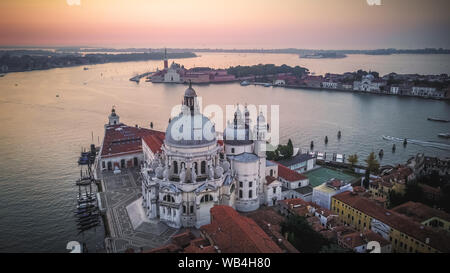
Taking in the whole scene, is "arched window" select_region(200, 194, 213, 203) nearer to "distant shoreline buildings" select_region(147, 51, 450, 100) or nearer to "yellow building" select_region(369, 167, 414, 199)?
"yellow building" select_region(369, 167, 414, 199)

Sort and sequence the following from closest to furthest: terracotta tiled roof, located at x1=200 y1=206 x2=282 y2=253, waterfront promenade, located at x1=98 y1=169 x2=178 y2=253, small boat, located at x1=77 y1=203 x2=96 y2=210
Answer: terracotta tiled roof, located at x1=200 y1=206 x2=282 y2=253 → waterfront promenade, located at x1=98 y1=169 x2=178 y2=253 → small boat, located at x1=77 y1=203 x2=96 y2=210

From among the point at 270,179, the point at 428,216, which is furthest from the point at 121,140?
the point at 428,216

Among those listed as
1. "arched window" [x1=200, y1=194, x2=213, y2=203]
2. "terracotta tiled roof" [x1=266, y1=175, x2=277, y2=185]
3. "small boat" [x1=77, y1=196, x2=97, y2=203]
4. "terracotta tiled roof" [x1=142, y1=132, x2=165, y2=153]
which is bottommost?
"small boat" [x1=77, y1=196, x2=97, y2=203]

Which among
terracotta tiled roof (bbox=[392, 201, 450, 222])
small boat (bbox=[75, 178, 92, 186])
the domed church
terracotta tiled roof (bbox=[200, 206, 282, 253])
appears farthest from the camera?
small boat (bbox=[75, 178, 92, 186])

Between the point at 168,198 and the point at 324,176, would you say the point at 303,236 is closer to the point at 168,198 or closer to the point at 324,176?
the point at 168,198

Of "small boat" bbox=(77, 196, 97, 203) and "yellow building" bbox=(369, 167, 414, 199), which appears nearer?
"yellow building" bbox=(369, 167, 414, 199)

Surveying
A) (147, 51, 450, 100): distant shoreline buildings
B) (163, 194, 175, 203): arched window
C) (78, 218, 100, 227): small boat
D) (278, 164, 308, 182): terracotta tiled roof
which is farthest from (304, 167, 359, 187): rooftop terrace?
(147, 51, 450, 100): distant shoreline buildings

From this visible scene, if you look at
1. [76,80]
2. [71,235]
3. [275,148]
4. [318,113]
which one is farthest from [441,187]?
[76,80]
